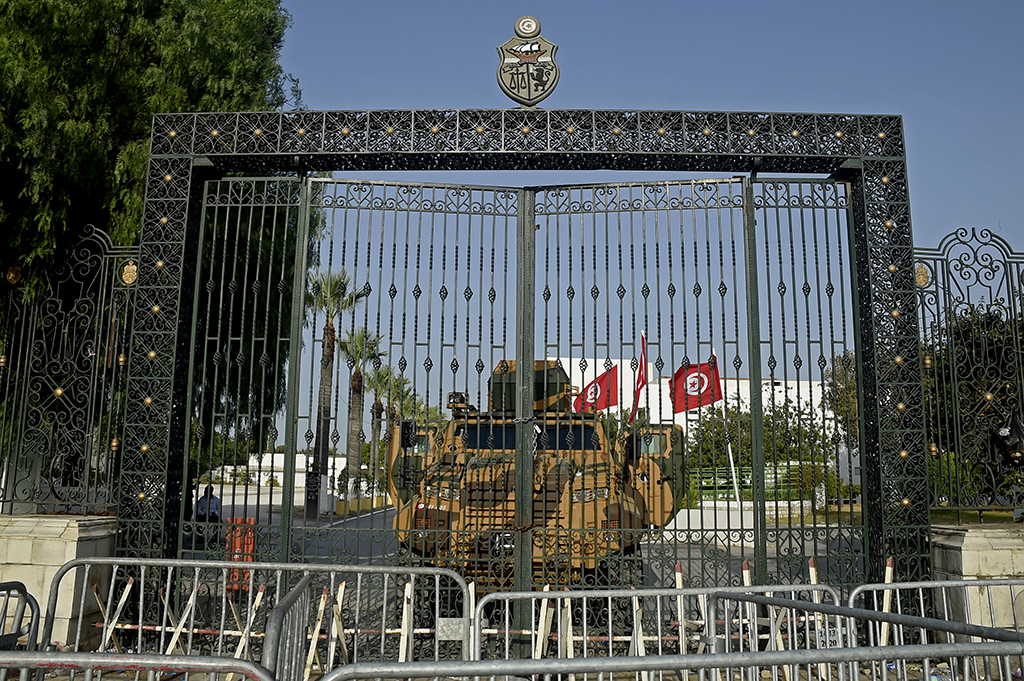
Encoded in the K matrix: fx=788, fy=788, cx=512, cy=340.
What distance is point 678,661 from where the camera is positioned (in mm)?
2645

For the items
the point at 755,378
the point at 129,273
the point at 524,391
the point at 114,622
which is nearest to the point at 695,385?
the point at 755,378

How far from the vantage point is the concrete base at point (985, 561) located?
6.68 metres

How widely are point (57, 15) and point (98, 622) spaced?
745 cm

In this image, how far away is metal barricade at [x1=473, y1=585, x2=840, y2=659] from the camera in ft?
15.7

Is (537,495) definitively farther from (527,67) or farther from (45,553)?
(45,553)

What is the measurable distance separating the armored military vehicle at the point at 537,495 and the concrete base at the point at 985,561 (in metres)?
2.38

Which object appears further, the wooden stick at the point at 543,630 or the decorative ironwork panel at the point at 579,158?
the decorative ironwork panel at the point at 579,158

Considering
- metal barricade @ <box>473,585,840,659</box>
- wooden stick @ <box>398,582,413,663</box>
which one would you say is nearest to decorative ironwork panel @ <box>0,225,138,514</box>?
wooden stick @ <box>398,582,413,663</box>

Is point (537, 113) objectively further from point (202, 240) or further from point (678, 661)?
point (678, 661)

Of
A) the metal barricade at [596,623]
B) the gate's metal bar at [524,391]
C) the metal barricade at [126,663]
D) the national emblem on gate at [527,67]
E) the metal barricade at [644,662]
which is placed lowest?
the metal barricade at [596,623]

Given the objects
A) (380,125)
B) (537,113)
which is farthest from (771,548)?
(380,125)

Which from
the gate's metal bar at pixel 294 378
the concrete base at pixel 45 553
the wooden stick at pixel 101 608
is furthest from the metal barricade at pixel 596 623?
the concrete base at pixel 45 553

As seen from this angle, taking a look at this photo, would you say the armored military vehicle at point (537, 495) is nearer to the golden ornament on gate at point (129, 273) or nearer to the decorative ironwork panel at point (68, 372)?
the decorative ironwork panel at point (68, 372)

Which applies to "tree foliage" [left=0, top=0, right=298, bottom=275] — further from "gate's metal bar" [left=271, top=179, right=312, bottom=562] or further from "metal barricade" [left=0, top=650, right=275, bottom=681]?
"metal barricade" [left=0, top=650, right=275, bottom=681]
